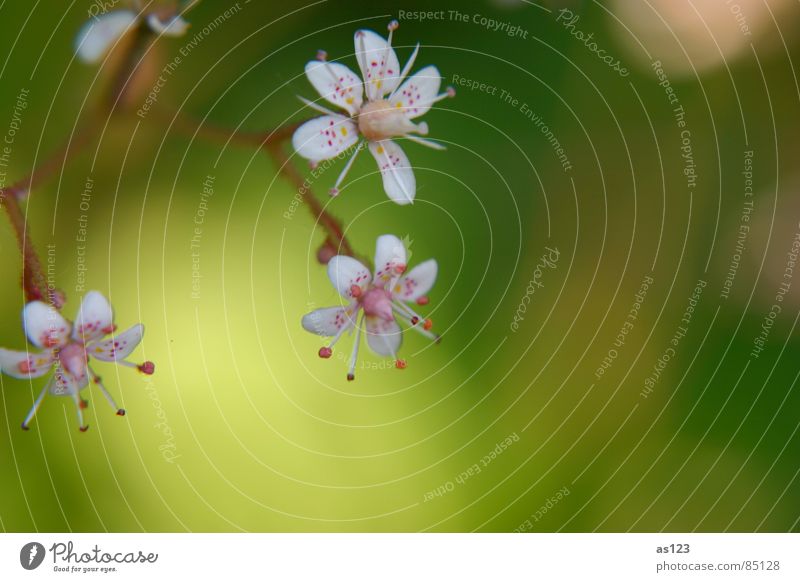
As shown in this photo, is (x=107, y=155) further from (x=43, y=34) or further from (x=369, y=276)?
(x=369, y=276)

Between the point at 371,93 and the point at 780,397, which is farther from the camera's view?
the point at 780,397

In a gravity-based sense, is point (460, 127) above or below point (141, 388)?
above

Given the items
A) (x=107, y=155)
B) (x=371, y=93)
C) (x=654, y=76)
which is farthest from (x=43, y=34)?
(x=654, y=76)

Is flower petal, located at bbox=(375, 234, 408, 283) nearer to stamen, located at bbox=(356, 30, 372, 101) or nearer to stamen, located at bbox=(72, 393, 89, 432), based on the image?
stamen, located at bbox=(356, 30, 372, 101)
